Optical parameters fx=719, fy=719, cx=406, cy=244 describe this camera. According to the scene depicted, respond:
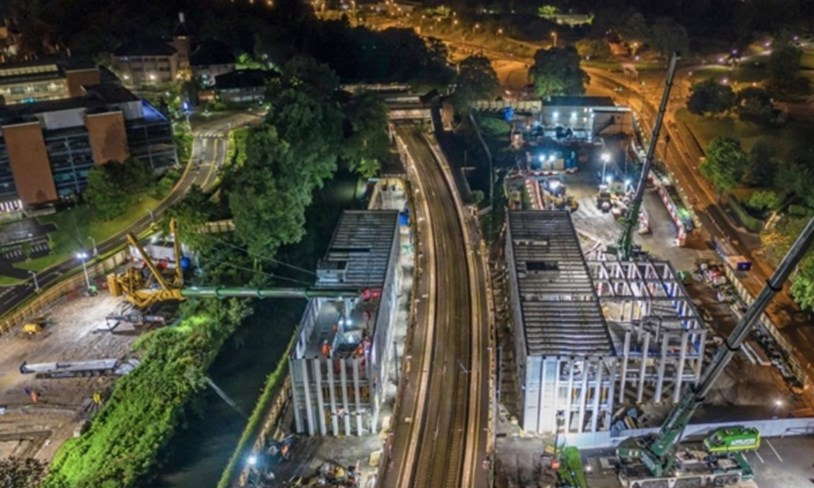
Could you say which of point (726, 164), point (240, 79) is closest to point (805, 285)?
point (726, 164)

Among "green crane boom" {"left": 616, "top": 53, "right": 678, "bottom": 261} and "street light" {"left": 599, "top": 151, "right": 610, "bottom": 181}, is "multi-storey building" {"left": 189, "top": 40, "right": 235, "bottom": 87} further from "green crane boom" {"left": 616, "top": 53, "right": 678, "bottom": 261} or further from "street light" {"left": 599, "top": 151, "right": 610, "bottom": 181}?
"green crane boom" {"left": 616, "top": 53, "right": 678, "bottom": 261}

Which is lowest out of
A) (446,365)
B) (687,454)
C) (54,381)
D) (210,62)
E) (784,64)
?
(687,454)

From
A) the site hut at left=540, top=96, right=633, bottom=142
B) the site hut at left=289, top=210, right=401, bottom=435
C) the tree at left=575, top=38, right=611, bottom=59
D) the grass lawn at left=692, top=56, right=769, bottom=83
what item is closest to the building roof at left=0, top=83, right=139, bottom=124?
the site hut at left=289, top=210, right=401, bottom=435

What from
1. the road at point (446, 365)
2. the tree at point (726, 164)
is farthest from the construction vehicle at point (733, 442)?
the tree at point (726, 164)

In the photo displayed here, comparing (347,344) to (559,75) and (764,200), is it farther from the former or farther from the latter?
(559,75)

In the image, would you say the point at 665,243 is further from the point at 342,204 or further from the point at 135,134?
the point at 135,134

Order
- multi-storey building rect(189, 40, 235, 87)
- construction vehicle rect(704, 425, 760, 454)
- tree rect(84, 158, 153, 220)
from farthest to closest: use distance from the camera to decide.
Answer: multi-storey building rect(189, 40, 235, 87)
tree rect(84, 158, 153, 220)
construction vehicle rect(704, 425, 760, 454)
